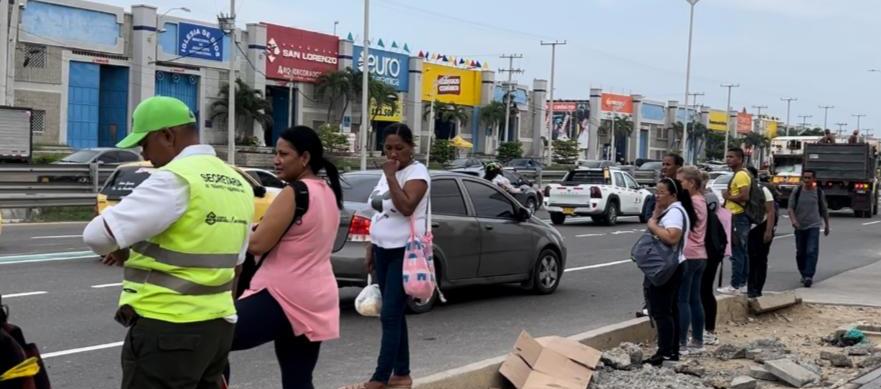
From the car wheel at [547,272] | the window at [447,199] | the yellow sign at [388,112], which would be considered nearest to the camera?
the window at [447,199]

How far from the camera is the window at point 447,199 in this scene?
1069 centimetres

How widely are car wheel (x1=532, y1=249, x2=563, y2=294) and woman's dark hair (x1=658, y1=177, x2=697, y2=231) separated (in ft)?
12.8

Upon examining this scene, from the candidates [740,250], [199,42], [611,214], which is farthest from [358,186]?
[199,42]

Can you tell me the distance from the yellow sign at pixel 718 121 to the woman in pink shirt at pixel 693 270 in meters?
110

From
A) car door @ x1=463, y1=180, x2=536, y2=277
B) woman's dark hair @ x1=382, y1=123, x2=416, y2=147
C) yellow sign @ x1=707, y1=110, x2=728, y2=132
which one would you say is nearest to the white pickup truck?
car door @ x1=463, y1=180, x2=536, y2=277

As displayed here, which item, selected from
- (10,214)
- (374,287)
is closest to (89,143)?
(10,214)

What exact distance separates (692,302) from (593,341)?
3.39ft

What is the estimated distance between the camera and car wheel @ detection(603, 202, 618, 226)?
27.1m

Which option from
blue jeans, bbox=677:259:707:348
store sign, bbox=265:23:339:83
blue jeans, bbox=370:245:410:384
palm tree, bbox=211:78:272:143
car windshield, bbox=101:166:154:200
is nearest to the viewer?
blue jeans, bbox=370:245:410:384

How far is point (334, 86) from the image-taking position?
6159cm

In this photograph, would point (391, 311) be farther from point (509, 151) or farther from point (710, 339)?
point (509, 151)

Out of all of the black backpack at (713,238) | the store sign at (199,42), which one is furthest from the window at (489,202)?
the store sign at (199,42)

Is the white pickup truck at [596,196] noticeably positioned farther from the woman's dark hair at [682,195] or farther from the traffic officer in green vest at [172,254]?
the traffic officer in green vest at [172,254]

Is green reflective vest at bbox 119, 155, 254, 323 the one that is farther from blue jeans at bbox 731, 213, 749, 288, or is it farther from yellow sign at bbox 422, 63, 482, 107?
yellow sign at bbox 422, 63, 482, 107
